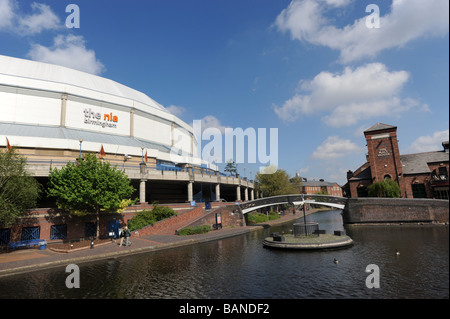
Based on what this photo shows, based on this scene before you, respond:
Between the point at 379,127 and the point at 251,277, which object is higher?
the point at 379,127

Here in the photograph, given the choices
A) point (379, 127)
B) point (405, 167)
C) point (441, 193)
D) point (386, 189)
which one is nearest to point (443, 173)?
point (441, 193)

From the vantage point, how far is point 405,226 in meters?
35.6

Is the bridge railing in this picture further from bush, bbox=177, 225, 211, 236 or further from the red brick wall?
bush, bbox=177, 225, 211, 236

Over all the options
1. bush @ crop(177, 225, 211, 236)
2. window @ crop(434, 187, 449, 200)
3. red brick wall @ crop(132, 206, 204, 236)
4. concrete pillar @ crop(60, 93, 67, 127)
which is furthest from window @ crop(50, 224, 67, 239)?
window @ crop(434, 187, 449, 200)

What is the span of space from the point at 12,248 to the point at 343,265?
29432 mm

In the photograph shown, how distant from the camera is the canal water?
12.4 meters

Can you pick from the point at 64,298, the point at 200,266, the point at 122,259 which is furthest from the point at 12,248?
the point at 200,266

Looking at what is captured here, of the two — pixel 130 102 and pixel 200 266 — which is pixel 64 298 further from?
pixel 130 102

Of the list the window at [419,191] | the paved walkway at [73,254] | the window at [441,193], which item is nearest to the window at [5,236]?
the paved walkway at [73,254]

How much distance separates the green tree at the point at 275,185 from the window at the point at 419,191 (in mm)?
28531

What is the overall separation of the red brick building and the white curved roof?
48906mm

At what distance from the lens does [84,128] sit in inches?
1880

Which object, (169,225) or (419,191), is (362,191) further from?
(169,225)

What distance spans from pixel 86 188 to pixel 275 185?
171 feet
